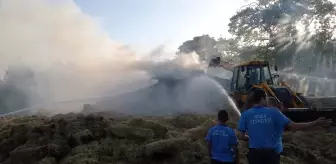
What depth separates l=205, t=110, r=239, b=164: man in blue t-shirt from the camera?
534 cm

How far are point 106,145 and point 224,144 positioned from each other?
2885 mm

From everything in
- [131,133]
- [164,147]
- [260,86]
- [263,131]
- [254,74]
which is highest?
[254,74]

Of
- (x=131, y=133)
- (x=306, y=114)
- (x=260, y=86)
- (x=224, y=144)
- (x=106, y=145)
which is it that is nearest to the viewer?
(x=224, y=144)

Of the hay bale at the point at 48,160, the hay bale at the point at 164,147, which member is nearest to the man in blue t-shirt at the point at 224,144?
the hay bale at the point at 164,147

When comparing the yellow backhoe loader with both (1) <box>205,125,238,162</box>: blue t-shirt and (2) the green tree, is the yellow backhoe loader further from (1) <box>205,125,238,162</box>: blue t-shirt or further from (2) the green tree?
(2) the green tree

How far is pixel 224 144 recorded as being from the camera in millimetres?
5332

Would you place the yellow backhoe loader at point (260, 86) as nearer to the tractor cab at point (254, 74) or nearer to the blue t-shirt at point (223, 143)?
the tractor cab at point (254, 74)

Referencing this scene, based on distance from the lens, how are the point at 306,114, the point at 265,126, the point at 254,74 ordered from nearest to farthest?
1. the point at 265,126
2. the point at 306,114
3. the point at 254,74

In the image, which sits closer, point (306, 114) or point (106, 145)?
point (106, 145)

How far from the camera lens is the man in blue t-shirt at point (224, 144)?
5.34 meters

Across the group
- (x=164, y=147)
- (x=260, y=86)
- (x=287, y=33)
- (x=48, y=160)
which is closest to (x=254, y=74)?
(x=260, y=86)

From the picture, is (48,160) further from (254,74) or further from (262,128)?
(254,74)

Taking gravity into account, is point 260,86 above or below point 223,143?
above

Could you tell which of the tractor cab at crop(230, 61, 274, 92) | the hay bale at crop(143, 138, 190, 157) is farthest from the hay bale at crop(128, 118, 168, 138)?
the tractor cab at crop(230, 61, 274, 92)
